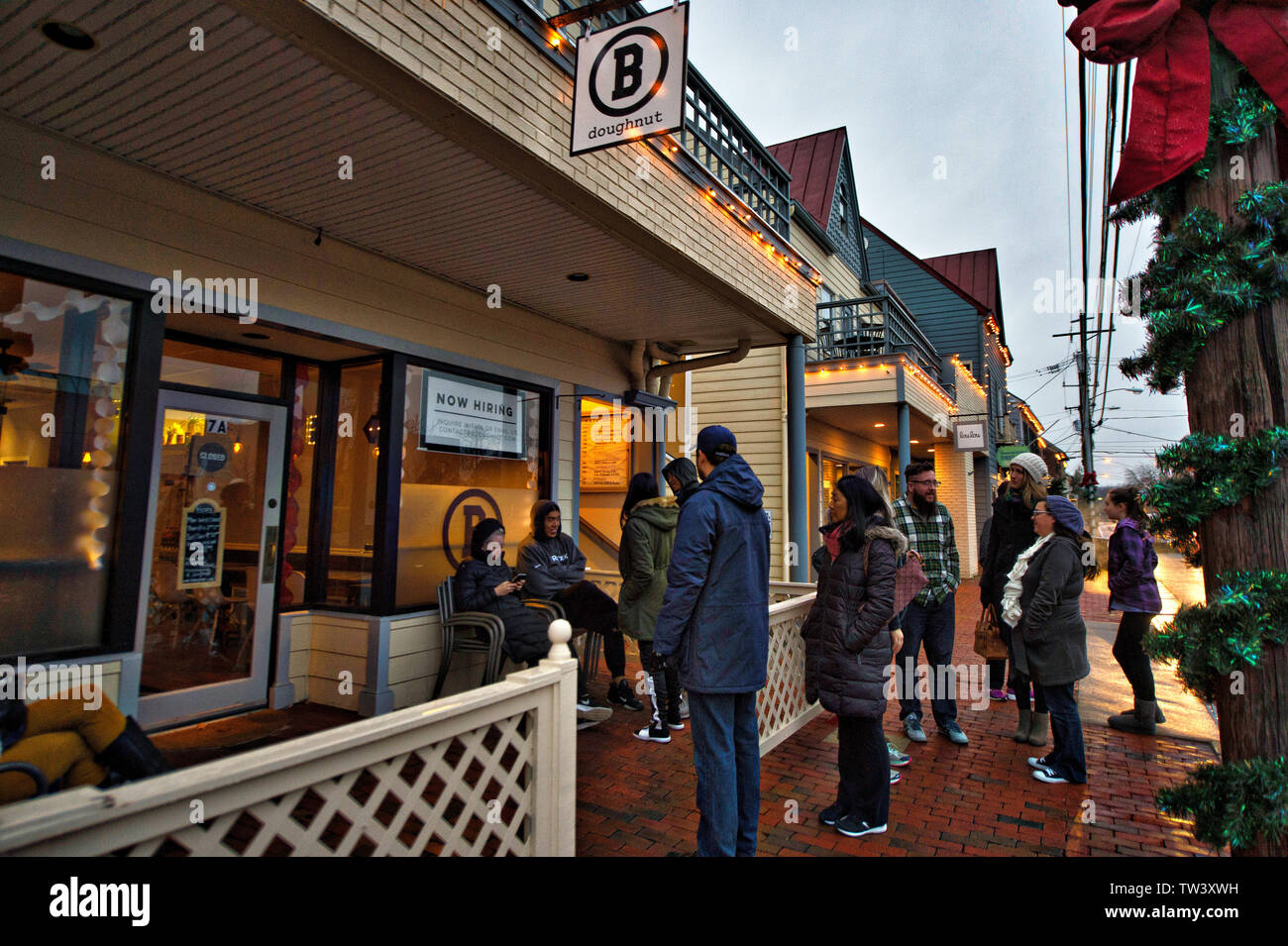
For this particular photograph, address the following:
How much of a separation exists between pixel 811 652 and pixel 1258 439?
7.16 feet

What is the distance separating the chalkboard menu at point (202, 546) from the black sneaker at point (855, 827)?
4.46 m

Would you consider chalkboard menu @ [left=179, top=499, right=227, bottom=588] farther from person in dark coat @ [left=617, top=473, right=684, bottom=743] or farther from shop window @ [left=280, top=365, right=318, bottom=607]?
person in dark coat @ [left=617, top=473, right=684, bottom=743]

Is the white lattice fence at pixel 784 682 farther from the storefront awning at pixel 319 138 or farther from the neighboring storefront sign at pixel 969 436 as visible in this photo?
the neighboring storefront sign at pixel 969 436

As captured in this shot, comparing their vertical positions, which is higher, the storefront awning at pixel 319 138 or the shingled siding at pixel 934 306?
the shingled siding at pixel 934 306

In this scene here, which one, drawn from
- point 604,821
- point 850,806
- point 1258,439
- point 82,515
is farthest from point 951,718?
point 82,515

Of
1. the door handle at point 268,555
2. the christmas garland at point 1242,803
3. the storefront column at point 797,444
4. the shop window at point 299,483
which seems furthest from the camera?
the storefront column at point 797,444

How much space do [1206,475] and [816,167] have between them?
1426 cm

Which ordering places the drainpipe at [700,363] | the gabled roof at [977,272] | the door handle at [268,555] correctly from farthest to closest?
the gabled roof at [977,272] < the drainpipe at [700,363] < the door handle at [268,555]

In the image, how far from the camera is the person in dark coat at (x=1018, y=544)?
15.2 feet

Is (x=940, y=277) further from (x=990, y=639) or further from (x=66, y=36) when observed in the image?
(x=66, y=36)

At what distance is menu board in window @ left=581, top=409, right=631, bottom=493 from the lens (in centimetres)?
832

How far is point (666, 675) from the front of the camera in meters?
4.58

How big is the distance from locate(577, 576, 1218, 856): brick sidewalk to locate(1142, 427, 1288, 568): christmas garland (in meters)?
2.04

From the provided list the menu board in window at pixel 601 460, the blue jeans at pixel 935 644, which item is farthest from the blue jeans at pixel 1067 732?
the menu board in window at pixel 601 460
